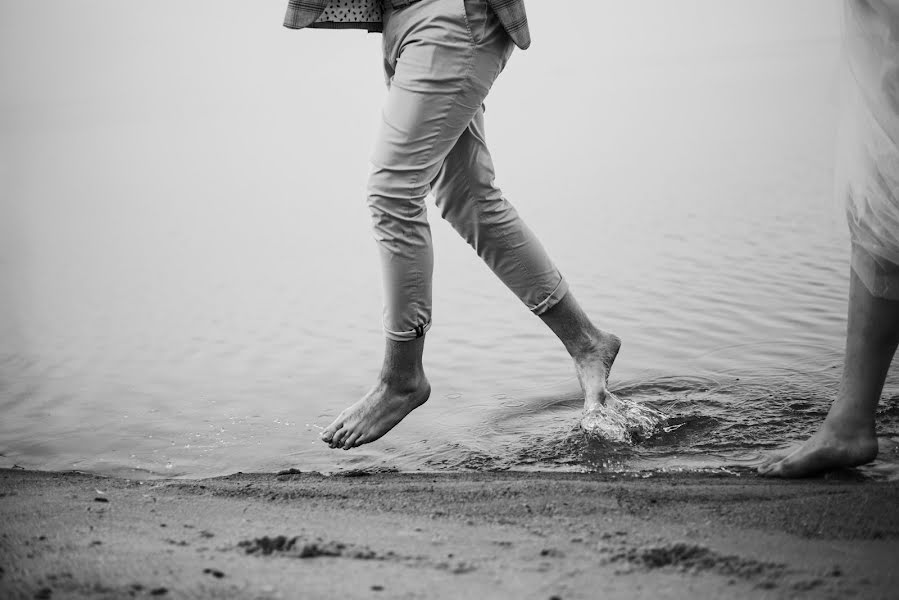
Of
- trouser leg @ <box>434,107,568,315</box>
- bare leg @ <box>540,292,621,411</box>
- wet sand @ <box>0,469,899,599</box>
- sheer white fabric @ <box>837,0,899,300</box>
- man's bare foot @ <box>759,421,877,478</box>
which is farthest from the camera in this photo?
bare leg @ <box>540,292,621,411</box>

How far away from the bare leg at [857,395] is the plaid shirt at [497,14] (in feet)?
3.24

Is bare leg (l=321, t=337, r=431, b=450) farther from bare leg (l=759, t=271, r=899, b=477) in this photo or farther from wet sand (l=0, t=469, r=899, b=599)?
bare leg (l=759, t=271, r=899, b=477)

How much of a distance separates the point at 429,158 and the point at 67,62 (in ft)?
64.2

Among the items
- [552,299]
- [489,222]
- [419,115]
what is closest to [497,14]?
[419,115]

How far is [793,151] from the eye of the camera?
8023 mm

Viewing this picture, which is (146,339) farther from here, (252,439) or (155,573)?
(155,573)

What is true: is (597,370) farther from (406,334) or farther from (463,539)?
(463,539)

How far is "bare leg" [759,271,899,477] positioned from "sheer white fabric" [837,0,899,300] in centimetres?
5

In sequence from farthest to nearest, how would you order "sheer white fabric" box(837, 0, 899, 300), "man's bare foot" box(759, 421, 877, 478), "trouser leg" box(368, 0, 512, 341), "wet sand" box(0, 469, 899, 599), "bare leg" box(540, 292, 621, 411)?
"bare leg" box(540, 292, 621, 411), "trouser leg" box(368, 0, 512, 341), "man's bare foot" box(759, 421, 877, 478), "sheer white fabric" box(837, 0, 899, 300), "wet sand" box(0, 469, 899, 599)

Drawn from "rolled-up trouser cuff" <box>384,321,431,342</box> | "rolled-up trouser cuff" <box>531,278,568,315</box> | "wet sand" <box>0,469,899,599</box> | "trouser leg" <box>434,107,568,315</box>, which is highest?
"trouser leg" <box>434,107,568,315</box>

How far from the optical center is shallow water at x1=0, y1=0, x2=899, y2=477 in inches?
110

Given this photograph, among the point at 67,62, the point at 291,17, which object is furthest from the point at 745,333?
the point at 67,62

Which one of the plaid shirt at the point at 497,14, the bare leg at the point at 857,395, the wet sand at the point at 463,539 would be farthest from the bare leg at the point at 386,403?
the bare leg at the point at 857,395

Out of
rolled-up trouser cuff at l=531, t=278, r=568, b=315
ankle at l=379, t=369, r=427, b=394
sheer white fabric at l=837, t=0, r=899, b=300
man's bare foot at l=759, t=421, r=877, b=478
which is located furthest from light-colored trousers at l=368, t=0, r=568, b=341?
man's bare foot at l=759, t=421, r=877, b=478
